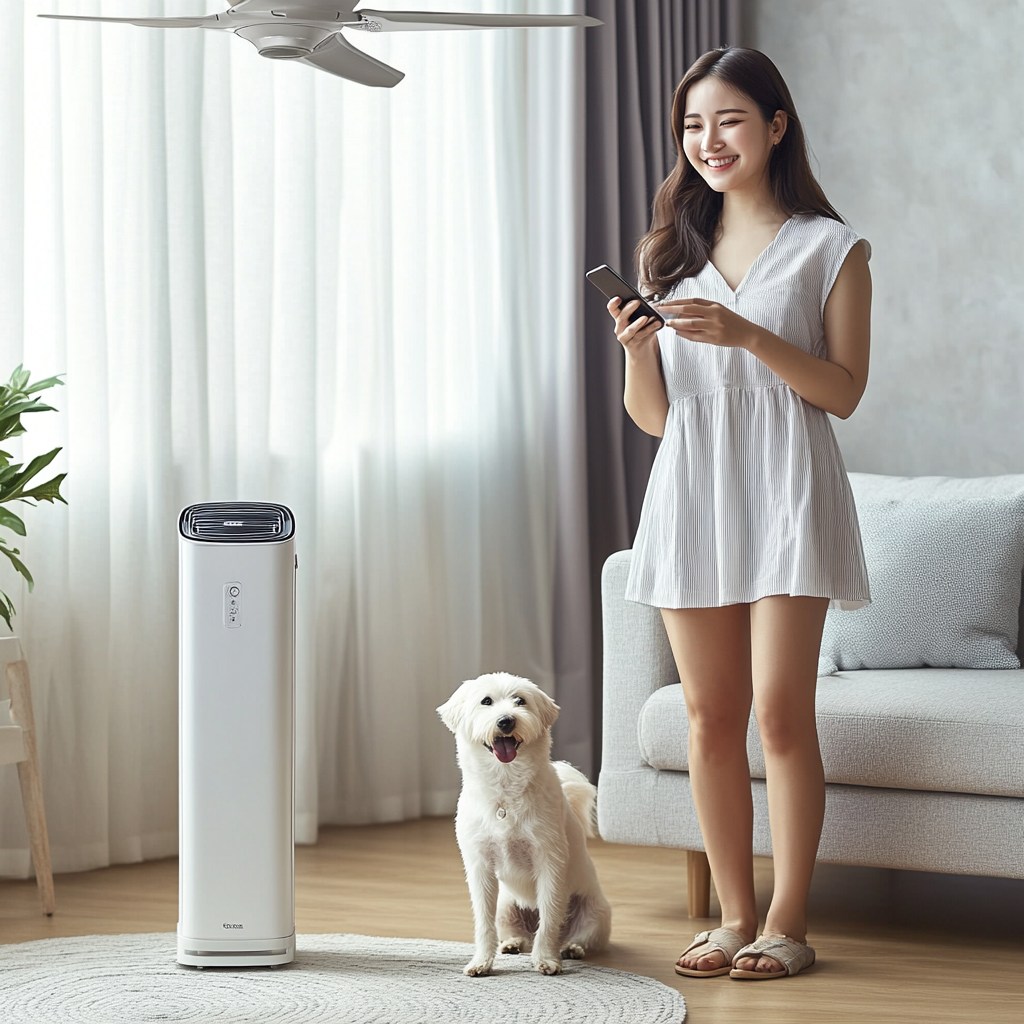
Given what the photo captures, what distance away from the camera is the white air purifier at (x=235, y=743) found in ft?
7.48

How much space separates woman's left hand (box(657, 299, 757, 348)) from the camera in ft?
7.11

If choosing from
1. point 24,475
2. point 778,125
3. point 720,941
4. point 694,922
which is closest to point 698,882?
point 694,922

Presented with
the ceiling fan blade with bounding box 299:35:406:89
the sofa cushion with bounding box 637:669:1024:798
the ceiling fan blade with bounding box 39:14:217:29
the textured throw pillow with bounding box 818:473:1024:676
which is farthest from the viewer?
the textured throw pillow with bounding box 818:473:1024:676

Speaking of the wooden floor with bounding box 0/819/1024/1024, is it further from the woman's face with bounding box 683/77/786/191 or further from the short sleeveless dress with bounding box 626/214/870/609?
the woman's face with bounding box 683/77/786/191

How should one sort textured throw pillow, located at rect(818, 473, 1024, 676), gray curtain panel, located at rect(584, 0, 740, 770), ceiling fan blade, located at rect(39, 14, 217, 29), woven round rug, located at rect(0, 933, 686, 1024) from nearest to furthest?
ceiling fan blade, located at rect(39, 14, 217, 29) < woven round rug, located at rect(0, 933, 686, 1024) < textured throw pillow, located at rect(818, 473, 1024, 676) < gray curtain panel, located at rect(584, 0, 740, 770)

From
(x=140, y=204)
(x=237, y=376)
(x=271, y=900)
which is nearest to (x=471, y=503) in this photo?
(x=237, y=376)

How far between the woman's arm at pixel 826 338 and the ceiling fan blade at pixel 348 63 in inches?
22.1

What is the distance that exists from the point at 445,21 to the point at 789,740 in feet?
4.05

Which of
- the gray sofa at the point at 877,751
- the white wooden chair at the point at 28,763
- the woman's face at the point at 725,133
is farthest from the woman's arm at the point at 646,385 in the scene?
the white wooden chair at the point at 28,763

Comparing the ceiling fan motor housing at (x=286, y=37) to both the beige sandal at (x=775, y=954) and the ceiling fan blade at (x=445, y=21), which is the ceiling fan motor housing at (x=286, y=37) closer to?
the ceiling fan blade at (x=445, y=21)

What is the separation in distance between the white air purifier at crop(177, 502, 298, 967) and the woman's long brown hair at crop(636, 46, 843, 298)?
0.82 metres

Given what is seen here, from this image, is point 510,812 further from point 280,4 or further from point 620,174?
point 620,174

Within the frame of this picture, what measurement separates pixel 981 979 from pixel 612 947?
2.04ft

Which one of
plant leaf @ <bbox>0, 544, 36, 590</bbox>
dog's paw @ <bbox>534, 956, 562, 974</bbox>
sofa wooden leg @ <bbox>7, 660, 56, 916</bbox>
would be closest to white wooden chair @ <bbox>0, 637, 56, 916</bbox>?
sofa wooden leg @ <bbox>7, 660, 56, 916</bbox>
